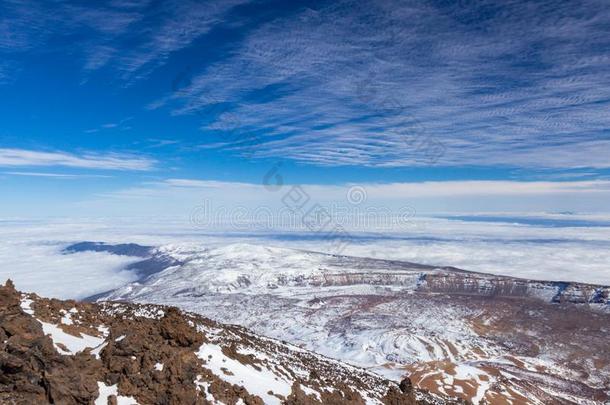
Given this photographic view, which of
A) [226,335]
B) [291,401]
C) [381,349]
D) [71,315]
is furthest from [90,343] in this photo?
[381,349]

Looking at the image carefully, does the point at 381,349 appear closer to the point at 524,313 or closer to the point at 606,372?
the point at 606,372

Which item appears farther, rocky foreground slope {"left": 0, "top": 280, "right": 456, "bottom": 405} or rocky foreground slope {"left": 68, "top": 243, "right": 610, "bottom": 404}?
rocky foreground slope {"left": 68, "top": 243, "right": 610, "bottom": 404}

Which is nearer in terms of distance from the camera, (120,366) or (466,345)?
(120,366)

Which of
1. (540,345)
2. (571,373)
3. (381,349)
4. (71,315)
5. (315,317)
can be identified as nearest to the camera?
(71,315)

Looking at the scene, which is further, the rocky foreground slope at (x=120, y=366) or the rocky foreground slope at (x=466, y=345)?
the rocky foreground slope at (x=466, y=345)

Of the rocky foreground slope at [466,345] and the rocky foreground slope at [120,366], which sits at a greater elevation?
the rocky foreground slope at [120,366]

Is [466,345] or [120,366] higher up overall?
[120,366]

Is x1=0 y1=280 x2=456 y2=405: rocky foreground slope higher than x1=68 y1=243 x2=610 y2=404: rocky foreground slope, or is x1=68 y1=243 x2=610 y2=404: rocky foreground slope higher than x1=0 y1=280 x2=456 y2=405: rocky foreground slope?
x1=0 y1=280 x2=456 y2=405: rocky foreground slope

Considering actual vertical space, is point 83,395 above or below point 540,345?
above
